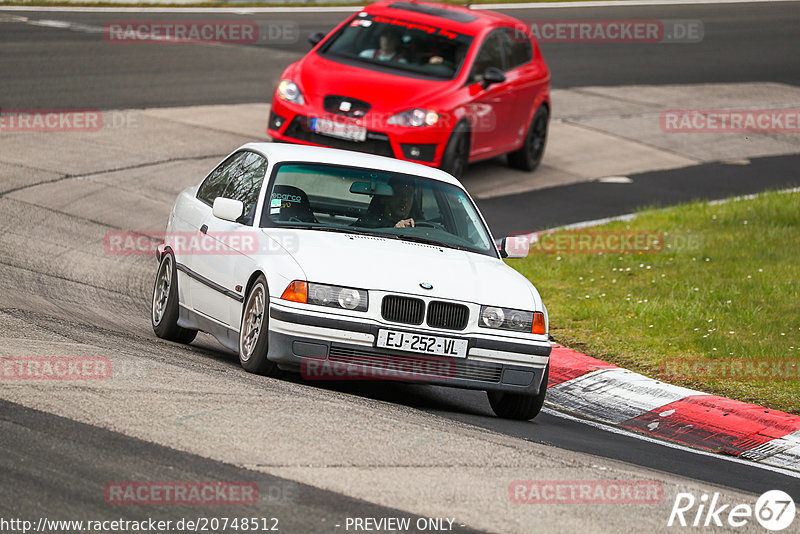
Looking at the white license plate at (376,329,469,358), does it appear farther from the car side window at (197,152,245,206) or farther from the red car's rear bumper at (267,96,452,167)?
the red car's rear bumper at (267,96,452,167)

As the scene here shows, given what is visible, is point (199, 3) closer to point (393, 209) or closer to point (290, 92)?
point (290, 92)

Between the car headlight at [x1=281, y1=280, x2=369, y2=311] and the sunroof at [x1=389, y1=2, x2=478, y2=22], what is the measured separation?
32.6 ft

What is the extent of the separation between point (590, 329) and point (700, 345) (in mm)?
1046

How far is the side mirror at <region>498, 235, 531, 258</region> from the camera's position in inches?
365

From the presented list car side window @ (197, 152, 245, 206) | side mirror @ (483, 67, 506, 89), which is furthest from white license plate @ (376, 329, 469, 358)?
side mirror @ (483, 67, 506, 89)

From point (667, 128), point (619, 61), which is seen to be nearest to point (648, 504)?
point (667, 128)

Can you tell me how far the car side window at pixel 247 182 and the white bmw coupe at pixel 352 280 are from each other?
13 mm
